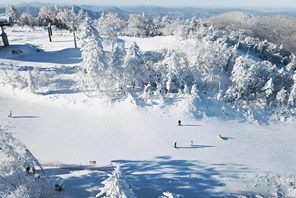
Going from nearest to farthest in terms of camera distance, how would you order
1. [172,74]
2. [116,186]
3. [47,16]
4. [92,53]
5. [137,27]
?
[116,186] < [92,53] < [172,74] < [137,27] < [47,16]

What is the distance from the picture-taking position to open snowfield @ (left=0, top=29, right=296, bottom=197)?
32.2 meters

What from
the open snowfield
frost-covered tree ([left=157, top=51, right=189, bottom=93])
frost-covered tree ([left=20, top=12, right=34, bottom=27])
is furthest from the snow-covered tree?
frost-covered tree ([left=20, top=12, right=34, bottom=27])

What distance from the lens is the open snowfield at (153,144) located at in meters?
32.2

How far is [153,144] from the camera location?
3881 cm

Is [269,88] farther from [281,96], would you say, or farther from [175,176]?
[175,176]

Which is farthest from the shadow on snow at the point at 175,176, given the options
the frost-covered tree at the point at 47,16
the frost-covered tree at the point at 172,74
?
the frost-covered tree at the point at 47,16

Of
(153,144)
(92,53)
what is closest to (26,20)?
(92,53)

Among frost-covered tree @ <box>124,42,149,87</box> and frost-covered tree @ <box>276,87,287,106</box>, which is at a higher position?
frost-covered tree @ <box>124,42,149,87</box>

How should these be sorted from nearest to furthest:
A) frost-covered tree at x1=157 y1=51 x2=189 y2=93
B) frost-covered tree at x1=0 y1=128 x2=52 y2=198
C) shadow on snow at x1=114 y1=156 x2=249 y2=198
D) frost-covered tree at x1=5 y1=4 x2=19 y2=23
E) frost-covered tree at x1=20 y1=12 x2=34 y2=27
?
frost-covered tree at x1=0 y1=128 x2=52 y2=198 → shadow on snow at x1=114 y1=156 x2=249 y2=198 → frost-covered tree at x1=157 y1=51 x2=189 y2=93 → frost-covered tree at x1=5 y1=4 x2=19 y2=23 → frost-covered tree at x1=20 y1=12 x2=34 y2=27

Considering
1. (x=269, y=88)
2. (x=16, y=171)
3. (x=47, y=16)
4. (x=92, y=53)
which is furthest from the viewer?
(x=47, y=16)

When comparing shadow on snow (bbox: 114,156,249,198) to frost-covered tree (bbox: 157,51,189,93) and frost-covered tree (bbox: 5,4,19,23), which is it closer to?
frost-covered tree (bbox: 157,51,189,93)

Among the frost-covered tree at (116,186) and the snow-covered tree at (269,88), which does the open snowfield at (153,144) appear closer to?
the snow-covered tree at (269,88)

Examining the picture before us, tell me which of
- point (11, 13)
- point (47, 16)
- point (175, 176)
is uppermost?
point (11, 13)

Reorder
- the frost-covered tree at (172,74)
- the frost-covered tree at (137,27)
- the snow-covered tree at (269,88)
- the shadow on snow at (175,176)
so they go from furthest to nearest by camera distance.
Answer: the frost-covered tree at (137,27)
the snow-covered tree at (269,88)
the frost-covered tree at (172,74)
the shadow on snow at (175,176)
